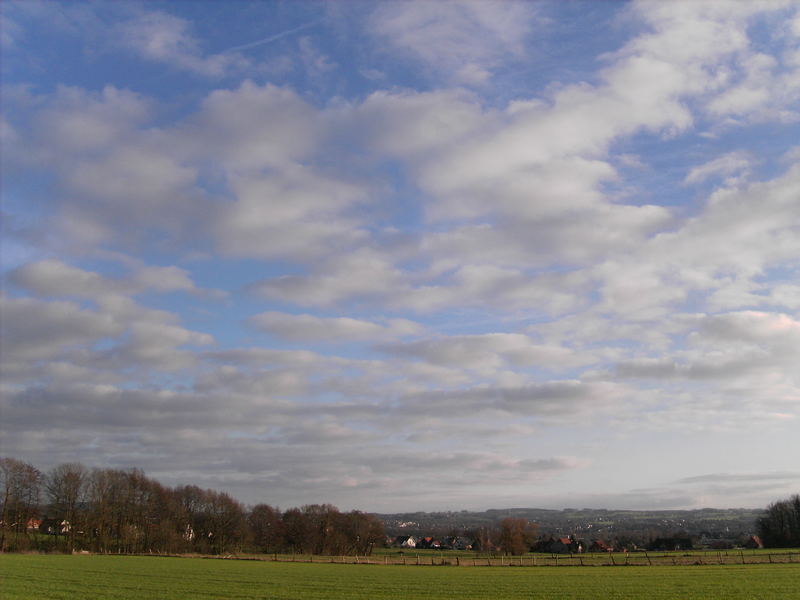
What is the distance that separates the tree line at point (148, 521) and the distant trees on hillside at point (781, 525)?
8494 cm

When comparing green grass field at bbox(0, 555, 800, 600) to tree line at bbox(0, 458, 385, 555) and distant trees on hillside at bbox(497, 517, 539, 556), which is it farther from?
distant trees on hillside at bbox(497, 517, 539, 556)

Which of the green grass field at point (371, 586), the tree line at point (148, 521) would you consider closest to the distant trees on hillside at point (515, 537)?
the tree line at point (148, 521)

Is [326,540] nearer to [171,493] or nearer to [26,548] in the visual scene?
[171,493]

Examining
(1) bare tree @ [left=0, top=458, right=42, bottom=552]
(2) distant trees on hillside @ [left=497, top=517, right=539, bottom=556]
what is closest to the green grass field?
(1) bare tree @ [left=0, top=458, right=42, bottom=552]

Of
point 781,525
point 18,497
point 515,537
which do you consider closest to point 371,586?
point 18,497

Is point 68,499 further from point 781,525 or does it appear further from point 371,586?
point 781,525

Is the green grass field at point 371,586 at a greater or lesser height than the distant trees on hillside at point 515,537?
greater

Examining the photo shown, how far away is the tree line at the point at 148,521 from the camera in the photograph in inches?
3996

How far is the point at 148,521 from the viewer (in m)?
119

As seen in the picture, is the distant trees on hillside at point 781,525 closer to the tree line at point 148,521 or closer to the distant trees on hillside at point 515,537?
the distant trees on hillside at point 515,537

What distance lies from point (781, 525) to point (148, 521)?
428 feet

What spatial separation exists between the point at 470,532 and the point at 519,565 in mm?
121560

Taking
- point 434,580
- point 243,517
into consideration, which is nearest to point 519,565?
point 434,580

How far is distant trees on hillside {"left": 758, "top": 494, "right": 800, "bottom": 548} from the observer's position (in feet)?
434
